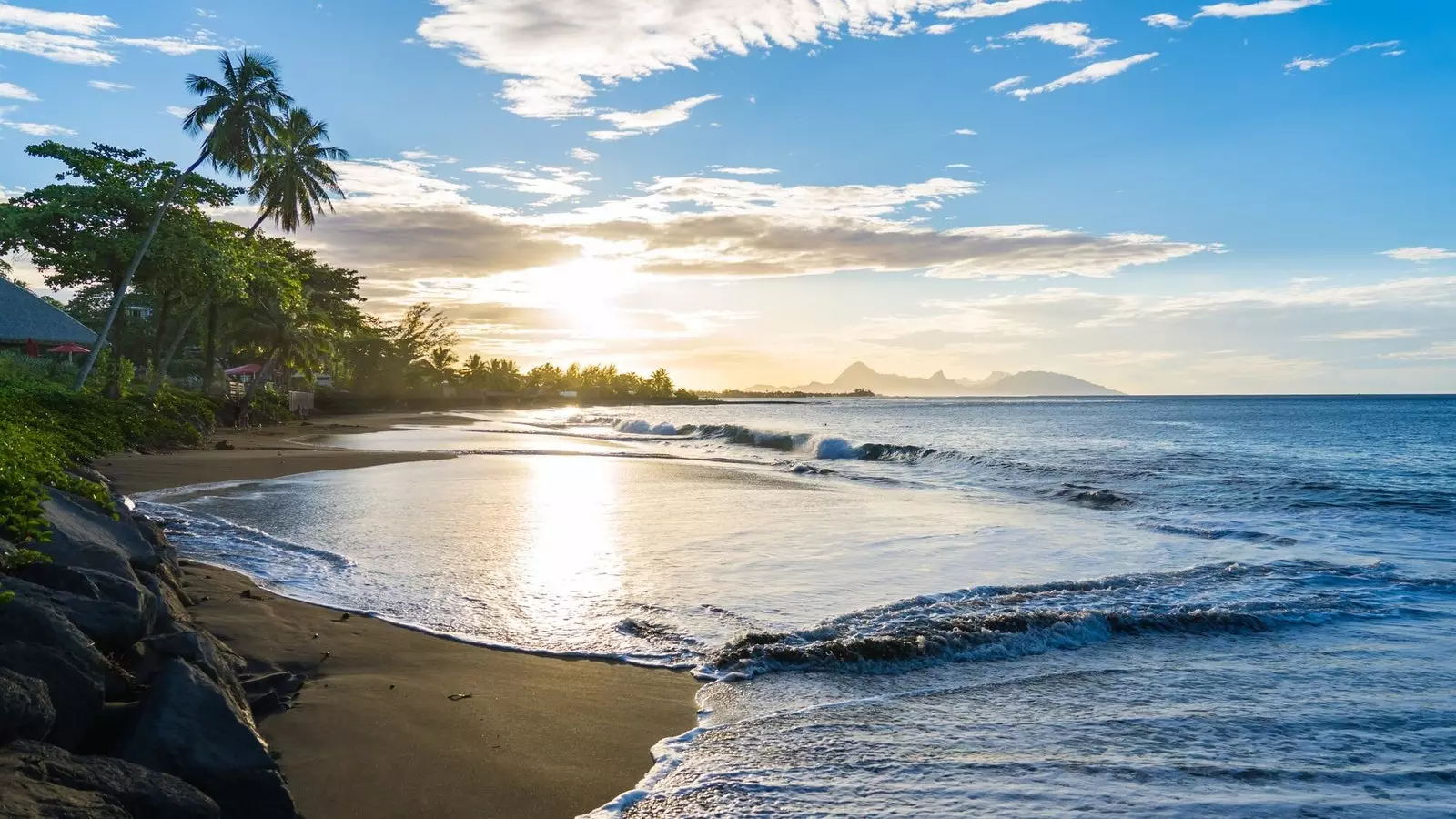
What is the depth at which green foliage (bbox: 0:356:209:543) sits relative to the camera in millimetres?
5355

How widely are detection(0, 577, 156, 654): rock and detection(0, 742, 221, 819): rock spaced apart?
1.12 metres

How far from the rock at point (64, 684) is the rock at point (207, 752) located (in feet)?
0.80

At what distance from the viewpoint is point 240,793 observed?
353cm

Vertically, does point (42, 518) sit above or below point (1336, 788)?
above

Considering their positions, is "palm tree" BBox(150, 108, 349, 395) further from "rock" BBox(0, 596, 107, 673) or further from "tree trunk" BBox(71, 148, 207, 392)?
"rock" BBox(0, 596, 107, 673)

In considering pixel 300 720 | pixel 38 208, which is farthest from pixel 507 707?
pixel 38 208

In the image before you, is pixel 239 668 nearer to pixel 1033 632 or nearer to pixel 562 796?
pixel 562 796

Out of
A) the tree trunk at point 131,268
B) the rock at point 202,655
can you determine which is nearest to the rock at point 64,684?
the rock at point 202,655

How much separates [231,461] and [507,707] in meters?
18.3

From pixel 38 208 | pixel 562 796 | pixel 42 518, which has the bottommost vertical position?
pixel 562 796

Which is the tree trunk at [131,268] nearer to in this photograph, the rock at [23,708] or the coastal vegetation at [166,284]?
the coastal vegetation at [166,284]

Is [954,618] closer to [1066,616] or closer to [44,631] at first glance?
[1066,616]

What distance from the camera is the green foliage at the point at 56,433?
5355 millimetres

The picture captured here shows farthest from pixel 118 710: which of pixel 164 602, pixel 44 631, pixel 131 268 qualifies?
pixel 131 268
